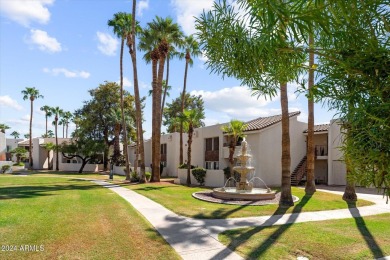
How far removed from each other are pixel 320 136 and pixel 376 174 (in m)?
30.8

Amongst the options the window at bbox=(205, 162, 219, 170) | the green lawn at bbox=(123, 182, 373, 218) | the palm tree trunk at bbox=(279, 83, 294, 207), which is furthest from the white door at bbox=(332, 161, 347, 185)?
the palm tree trunk at bbox=(279, 83, 294, 207)

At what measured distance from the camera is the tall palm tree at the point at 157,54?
1113 inches

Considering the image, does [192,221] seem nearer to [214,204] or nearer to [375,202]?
[214,204]

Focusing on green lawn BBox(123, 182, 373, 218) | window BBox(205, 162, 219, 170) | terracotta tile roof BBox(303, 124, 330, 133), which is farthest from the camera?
window BBox(205, 162, 219, 170)

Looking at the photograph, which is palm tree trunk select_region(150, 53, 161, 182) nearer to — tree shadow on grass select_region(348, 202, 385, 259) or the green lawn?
the green lawn

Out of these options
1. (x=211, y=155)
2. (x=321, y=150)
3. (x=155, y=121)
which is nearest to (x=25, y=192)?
(x=155, y=121)

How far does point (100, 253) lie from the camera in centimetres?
762

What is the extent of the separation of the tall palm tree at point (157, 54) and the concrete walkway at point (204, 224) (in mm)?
11402

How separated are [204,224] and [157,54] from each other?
65.4ft

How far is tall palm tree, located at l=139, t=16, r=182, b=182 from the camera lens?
1113 inches

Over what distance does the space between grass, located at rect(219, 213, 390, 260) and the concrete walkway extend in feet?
1.66

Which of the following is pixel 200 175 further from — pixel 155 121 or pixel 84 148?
pixel 84 148

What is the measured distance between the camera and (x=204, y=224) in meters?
11.3

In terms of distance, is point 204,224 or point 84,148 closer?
point 204,224
